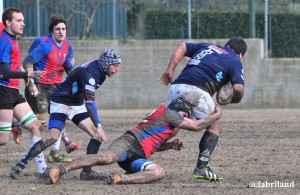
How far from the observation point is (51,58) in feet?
40.9

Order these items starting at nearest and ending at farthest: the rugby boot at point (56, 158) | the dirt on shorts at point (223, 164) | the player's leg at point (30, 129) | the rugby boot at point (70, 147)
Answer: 1. the dirt on shorts at point (223, 164)
2. the player's leg at point (30, 129)
3. the rugby boot at point (56, 158)
4. the rugby boot at point (70, 147)

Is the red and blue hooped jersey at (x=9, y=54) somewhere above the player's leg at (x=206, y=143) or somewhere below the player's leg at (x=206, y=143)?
above

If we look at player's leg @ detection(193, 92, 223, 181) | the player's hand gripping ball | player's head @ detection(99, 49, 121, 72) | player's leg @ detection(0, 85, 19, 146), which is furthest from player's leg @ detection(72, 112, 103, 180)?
the player's hand gripping ball

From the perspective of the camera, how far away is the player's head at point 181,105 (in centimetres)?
988

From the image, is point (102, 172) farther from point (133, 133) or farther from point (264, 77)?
point (264, 77)

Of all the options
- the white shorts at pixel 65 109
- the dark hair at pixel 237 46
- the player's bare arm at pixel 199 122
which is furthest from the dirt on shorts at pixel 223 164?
the dark hair at pixel 237 46

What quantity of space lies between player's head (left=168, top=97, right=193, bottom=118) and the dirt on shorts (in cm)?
82

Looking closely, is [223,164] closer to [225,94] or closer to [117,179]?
[225,94]

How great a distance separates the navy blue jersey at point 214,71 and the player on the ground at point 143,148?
454 mm

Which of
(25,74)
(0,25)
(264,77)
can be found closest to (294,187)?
(25,74)

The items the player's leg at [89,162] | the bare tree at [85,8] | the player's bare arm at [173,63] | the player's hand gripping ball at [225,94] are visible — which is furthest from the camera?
the bare tree at [85,8]

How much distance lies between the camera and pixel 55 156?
1180 cm

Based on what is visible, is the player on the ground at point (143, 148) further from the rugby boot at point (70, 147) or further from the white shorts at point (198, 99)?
the rugby boot at point (70, 147)

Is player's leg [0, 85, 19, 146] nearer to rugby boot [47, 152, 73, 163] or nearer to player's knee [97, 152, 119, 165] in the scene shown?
rugby boot [47, 152, 73, 163]
